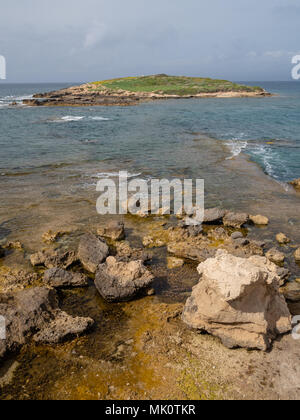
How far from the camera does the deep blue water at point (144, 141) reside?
2358 centimetres

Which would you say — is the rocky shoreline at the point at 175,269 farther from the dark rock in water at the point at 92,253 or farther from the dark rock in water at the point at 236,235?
the dark rock in water at the point at 236,235

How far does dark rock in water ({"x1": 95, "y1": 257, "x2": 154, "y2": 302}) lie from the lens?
8.91m

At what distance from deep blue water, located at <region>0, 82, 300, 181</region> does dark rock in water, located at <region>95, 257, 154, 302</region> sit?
1256cm

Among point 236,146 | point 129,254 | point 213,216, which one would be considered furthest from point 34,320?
point 236,146

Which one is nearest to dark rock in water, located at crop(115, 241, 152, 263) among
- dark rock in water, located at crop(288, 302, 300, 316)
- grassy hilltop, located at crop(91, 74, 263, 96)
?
dark rock in water, located at crop(288, 302, 300, 316)

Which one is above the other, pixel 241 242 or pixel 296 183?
pixel 296 183

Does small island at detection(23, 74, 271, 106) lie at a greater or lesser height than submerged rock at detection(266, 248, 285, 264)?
greater

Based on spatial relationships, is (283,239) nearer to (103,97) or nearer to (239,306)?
(239,306)

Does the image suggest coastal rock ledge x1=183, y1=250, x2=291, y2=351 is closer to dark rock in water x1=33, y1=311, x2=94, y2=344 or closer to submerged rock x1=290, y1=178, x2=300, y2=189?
dark rock in water x1=33, y1=311, x2=94, y2=344

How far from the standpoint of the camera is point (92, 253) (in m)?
10.7

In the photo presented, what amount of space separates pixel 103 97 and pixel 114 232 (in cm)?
7655

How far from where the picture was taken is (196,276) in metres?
10.1

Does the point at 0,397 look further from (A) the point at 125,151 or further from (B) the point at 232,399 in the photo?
(A) the point at 125,151

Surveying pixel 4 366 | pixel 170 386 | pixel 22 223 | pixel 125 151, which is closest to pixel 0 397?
pixel 4 366
